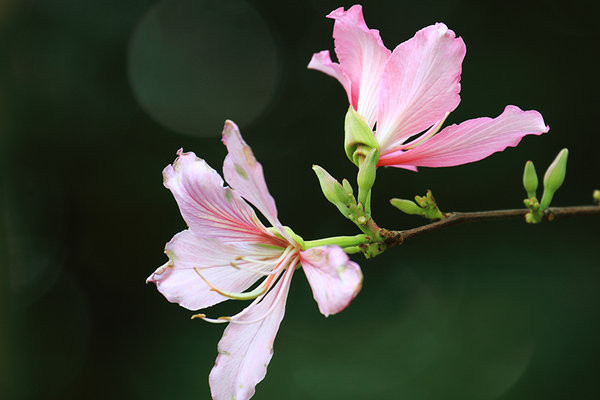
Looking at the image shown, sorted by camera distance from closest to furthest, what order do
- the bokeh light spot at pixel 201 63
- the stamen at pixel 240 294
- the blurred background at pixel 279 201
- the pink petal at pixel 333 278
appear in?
the pink petal at pixel 333 278, the stamen at pixel 240 294, the blurred background at pixel 279 201, the bokeh light spot at pixel 201 63

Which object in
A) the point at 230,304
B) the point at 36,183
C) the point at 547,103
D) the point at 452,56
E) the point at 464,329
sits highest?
the point at 452,56

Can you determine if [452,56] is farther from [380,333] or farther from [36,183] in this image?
[36,183]

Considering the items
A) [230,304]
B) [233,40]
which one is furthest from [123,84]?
[230,304]

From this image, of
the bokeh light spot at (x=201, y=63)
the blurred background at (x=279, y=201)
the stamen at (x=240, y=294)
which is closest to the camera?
the stamen at (x=240, y=294)

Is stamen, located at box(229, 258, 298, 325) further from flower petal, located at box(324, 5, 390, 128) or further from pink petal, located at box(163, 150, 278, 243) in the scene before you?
flower petal, located at box(324, 5, 390, 128)

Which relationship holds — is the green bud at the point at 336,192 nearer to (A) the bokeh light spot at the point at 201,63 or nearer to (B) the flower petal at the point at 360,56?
(B) the flower petal at the point at 360,56

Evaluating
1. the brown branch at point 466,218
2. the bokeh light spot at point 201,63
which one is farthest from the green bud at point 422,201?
the bokeh light spot at point 201,63
